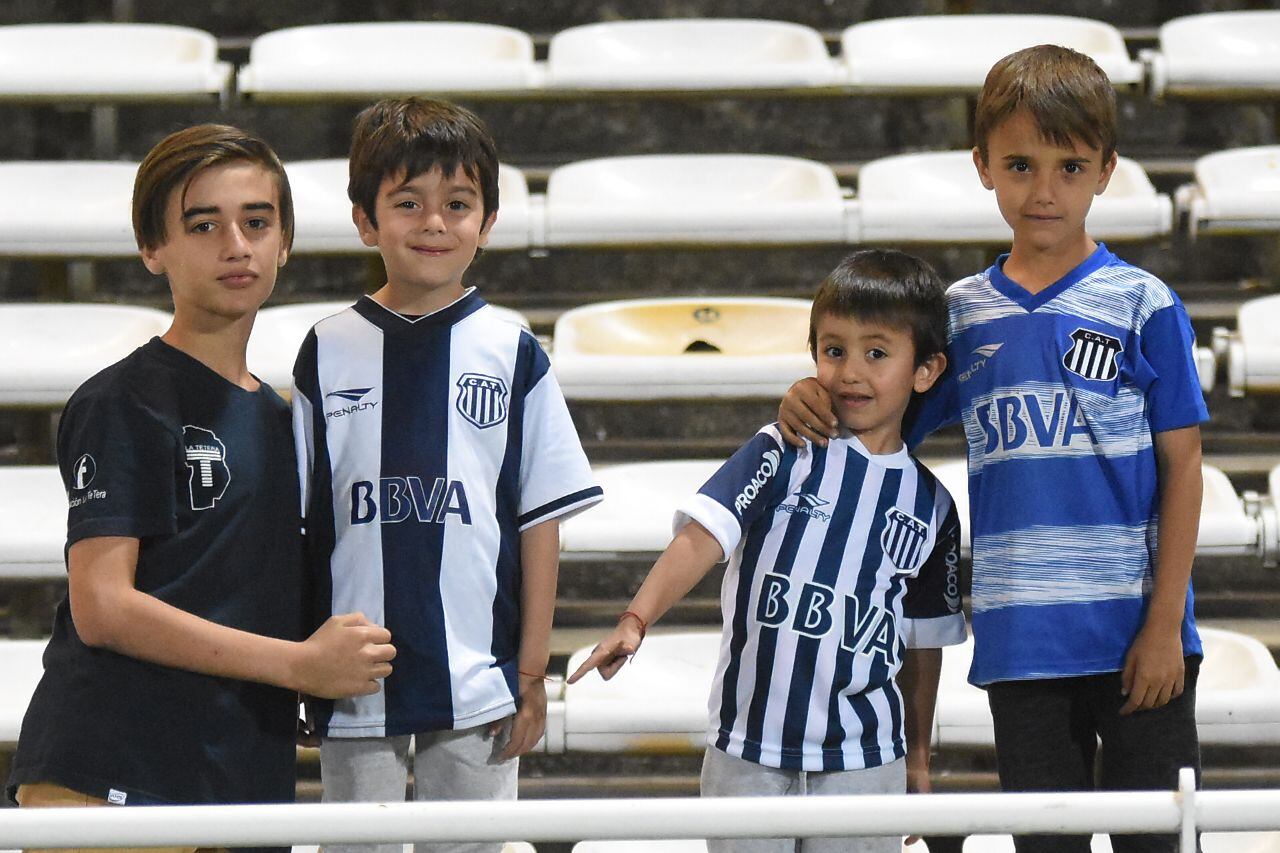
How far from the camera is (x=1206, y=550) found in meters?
2.01

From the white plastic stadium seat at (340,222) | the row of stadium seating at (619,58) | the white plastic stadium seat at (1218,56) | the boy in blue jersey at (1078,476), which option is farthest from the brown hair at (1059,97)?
the white plastic stadium seat at (1218,56)

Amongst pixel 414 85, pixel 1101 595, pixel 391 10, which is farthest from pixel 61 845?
pixel 391 10

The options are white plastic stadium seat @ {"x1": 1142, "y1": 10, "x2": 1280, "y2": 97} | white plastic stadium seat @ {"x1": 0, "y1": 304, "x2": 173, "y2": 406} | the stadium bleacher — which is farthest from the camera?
white plastic stadium seat @ {"x1": 1142, "y1": 10, "x2": 1280, "y2": 97}

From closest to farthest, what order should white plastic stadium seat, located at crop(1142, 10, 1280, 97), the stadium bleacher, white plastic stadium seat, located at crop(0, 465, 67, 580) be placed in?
white plastic stadium seat, located at crop(0, 465, 67, 580), the stadium bleacher, white plastic stadium seat, located at crop(1142, 10, 1280, 97)

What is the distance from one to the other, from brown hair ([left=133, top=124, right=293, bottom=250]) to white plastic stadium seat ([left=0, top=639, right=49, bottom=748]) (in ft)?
2.61

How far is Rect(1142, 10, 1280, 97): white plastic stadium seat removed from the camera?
2523mm

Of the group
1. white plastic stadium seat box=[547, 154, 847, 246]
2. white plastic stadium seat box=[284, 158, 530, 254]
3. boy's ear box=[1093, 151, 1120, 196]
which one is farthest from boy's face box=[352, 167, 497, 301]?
white plastic stadium seat box=[547, 154, 847, 246]

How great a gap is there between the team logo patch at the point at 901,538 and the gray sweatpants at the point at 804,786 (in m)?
0.18

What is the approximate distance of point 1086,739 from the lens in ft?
4.49

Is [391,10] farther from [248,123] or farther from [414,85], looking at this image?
[414,85]

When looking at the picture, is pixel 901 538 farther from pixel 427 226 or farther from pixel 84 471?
pixel 84 471

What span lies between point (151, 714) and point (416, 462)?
296mm

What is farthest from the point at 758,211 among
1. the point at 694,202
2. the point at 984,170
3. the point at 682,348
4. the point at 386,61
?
the point at 984,170

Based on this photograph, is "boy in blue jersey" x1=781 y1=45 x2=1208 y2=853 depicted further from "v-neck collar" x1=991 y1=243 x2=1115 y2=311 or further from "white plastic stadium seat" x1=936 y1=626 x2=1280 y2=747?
"white plastic stadium seat" x1=936 y1=626 x2=1280 y2=747
